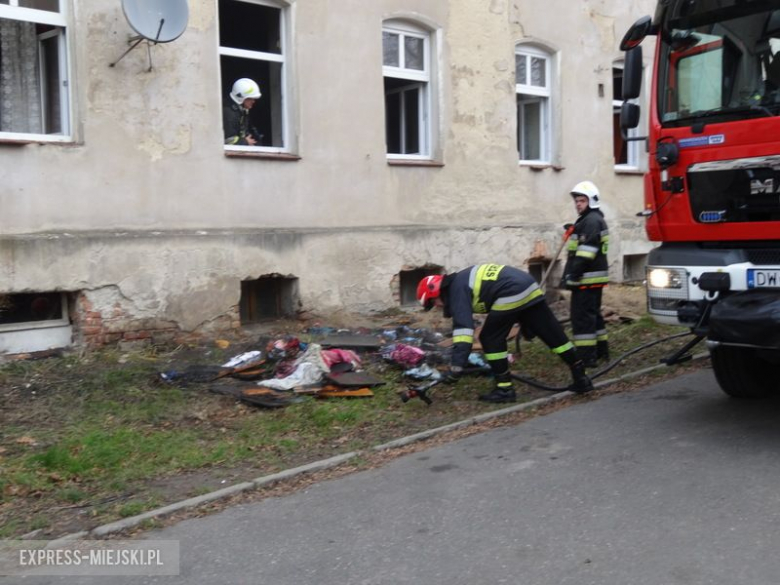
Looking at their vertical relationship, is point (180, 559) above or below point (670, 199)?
below

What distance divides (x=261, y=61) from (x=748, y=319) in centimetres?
639

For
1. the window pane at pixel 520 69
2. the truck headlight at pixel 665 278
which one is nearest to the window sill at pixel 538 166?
the window pane at pixel 520 69

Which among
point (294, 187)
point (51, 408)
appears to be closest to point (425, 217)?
point (294, 187)

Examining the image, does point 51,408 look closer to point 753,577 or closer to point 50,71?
point 50,71

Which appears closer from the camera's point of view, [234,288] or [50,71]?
Result: [50,71]

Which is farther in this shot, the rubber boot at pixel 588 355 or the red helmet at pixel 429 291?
the rubber boot at pixel 588 355

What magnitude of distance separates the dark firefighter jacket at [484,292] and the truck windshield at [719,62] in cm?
167

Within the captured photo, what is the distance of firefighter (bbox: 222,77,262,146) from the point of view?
9.28m

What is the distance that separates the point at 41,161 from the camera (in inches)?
305

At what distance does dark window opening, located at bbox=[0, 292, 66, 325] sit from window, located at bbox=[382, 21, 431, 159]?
4.58 m

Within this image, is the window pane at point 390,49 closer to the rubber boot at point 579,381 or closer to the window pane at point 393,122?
the window pane at point 393,122

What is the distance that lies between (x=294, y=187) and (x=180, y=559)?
5939 mm

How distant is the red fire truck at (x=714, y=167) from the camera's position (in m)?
5.48

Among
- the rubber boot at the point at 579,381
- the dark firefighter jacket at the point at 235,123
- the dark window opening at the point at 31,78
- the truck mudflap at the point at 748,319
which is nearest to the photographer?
the truck mudflap at the point at 748,319
